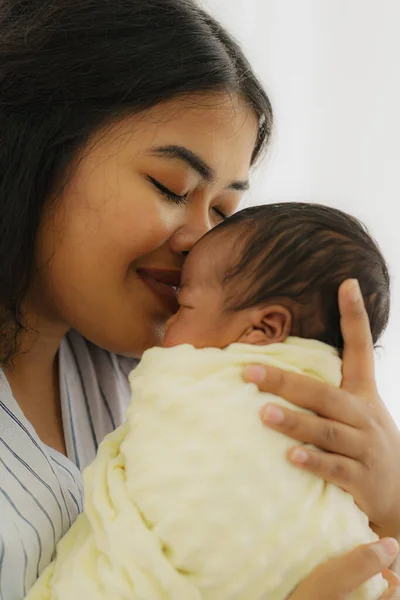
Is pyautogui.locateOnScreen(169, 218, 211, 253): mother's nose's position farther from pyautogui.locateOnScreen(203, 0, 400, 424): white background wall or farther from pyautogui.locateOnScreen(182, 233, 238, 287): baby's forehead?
pyautogui.locateOnScreen(203, 0, 400, 424): white background wall

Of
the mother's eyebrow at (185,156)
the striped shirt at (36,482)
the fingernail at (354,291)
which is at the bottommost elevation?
the striped shirt at (36,482)

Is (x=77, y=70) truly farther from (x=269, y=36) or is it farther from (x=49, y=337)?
(x=269, y=36)

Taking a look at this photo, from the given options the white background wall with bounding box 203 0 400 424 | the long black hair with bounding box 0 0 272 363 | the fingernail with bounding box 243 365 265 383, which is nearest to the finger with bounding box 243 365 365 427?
the fingernail with bounding box 243 365 265 383

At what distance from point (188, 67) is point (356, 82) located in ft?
3.66

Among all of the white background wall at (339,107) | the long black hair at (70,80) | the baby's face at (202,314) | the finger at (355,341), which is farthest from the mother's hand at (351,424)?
the white background wall at (339,107)

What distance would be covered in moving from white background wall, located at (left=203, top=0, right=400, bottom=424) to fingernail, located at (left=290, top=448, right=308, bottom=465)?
4.12ft

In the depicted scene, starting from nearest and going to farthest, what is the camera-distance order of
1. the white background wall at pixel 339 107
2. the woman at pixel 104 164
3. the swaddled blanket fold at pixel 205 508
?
the swaddled blanket fold at pixel 205 508, the woman at pixel 104 164, the white background wall at pixel 339 107

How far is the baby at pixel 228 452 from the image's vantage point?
754 millimetres

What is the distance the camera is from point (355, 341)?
2.99 feet

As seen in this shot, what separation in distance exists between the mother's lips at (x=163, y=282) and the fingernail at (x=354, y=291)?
0.30 m

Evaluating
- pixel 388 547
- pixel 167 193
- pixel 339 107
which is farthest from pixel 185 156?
pixel 339 107

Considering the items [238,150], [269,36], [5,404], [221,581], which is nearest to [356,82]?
[269,36]

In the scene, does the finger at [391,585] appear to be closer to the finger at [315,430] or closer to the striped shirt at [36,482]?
the finger at [315,430]

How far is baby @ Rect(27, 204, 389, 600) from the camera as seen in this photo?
754 millimetres
